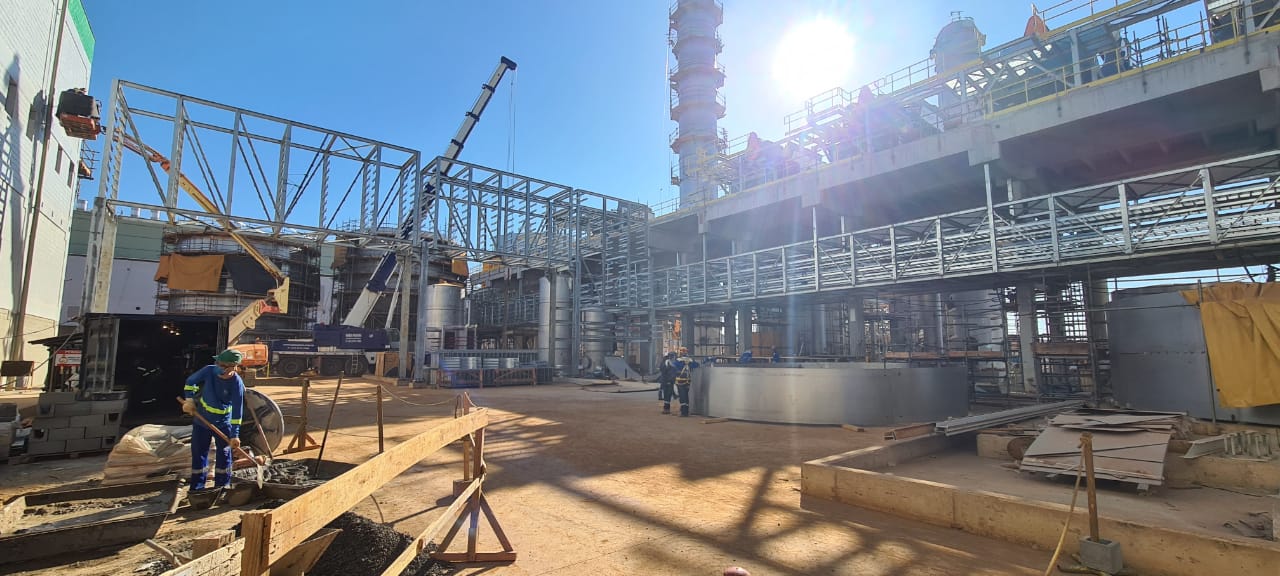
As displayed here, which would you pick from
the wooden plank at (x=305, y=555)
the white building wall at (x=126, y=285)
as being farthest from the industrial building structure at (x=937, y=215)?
the white building wall at (x=126, y=285)

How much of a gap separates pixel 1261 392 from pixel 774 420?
8019 mm

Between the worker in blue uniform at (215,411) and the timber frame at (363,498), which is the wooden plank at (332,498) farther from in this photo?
Result: the worker in blue uniform at (215,411)

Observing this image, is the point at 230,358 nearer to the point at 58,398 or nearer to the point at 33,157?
the point at 58,398

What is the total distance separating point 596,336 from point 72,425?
2222cm

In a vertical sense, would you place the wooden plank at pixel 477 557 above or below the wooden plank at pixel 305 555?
below

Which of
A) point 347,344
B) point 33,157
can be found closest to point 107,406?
point 33,157

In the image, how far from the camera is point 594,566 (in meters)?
4.46

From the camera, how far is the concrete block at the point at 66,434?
8.73 meters

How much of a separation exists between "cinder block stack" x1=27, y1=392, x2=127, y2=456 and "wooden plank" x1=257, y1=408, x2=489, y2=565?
8553mm

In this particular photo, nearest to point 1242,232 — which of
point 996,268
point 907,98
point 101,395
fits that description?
point 996,268

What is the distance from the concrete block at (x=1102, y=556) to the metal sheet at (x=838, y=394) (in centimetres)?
775

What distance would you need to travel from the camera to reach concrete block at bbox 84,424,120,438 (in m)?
9.09

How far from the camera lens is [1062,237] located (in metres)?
13.3

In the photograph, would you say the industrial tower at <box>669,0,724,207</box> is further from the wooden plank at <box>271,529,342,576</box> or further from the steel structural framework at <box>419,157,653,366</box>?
the wooden plank at <box>271,529,342,576</box>
